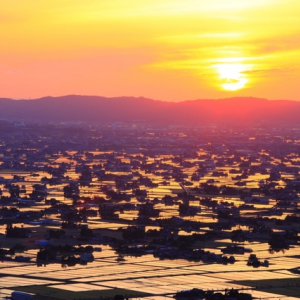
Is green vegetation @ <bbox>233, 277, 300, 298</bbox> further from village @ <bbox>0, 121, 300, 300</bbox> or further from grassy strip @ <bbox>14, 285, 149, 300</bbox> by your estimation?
grassy strip @ <bbox>14, 285, 149, 300</bbox>

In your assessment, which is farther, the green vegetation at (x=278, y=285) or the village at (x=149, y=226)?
the village at (x=149, y=226)

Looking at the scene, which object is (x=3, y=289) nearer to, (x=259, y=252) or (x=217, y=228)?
(x=259, y=252)

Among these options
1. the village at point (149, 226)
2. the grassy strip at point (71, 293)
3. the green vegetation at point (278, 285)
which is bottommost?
the grassy strip at point (71, 293)

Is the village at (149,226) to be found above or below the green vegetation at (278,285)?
above

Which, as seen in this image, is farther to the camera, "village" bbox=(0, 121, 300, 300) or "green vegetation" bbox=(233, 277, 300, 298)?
"village" bbox=(0, 121, 300, 300)

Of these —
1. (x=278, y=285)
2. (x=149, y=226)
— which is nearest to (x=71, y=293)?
(x=278, y=285)

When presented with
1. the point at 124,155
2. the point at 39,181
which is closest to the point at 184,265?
the point at 39,181

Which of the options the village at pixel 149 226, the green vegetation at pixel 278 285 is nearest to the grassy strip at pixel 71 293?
the village at pixel 149 226

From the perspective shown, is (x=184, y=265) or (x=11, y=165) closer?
(x=184, y=265)

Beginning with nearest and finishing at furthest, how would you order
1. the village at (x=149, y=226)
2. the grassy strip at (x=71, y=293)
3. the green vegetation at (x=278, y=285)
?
the grassy strip at (x=71, y=293) → the green vegetation at (x=278, y=285) → the village at (x=149, y=226)

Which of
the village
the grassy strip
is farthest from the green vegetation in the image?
the grassy strip

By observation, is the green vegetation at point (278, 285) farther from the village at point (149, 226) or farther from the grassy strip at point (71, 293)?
the grassy strip at point (71, 293)
